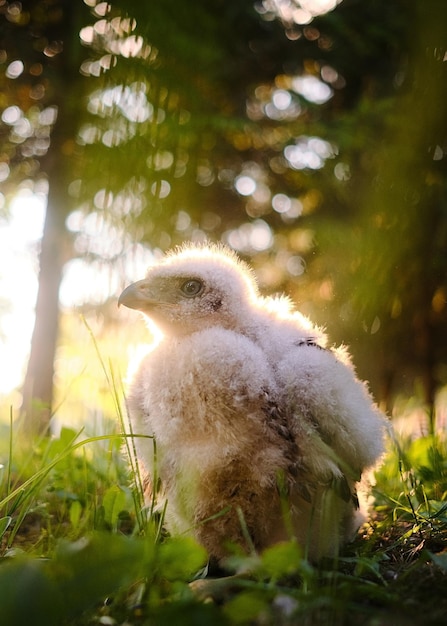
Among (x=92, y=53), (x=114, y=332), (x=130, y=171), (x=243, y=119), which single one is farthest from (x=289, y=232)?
(x=130, y=171)

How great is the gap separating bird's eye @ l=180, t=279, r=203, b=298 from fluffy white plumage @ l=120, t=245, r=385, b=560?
0.19m

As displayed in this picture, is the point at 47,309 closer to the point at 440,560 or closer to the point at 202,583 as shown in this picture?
the point at 202,583

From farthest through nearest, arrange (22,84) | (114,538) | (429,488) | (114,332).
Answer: (22,84)
(114,332)
(429,488)
(114,538)

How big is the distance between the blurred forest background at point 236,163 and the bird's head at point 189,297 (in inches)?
9.1

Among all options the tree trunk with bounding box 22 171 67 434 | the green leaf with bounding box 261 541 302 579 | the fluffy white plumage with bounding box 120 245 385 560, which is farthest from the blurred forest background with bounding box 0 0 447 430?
the green leaf with bounding box 261 541 302 579

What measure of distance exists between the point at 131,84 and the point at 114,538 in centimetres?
148

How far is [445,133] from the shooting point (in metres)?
1.72

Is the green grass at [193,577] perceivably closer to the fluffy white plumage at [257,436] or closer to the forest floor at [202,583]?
the forest floor at [202,583]

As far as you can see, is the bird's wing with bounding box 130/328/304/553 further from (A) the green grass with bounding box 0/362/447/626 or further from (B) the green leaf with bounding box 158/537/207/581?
(B) the green leaf with bounding box 158/537/207/581

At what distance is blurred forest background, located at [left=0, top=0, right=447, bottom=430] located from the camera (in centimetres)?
189

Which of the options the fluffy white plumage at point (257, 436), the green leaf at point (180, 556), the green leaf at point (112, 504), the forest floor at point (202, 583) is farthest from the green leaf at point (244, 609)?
the green leaf at point (112, 504)

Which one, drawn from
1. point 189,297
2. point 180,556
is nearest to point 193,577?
point 180,556

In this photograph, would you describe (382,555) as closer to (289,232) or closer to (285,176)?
(289,232)

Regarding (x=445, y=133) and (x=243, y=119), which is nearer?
(x=445, y=133)
